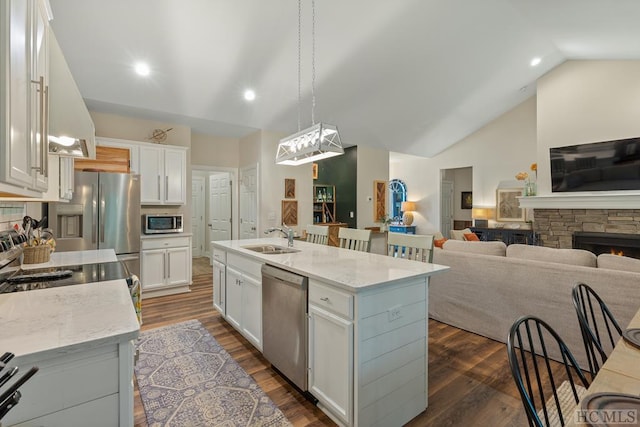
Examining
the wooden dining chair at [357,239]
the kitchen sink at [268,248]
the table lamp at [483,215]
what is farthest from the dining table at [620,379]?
the table lamp at [483,215]

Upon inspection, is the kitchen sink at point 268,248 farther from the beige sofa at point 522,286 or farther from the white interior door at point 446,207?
the white interior door at point 446,207

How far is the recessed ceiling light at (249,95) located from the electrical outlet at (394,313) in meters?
3.81

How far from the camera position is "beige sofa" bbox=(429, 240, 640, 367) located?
2340mm

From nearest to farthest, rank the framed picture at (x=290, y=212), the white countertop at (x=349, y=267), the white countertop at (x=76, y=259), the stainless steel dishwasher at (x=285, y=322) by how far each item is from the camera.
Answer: the white countertop at (x=349, y=267) → the stainless steel dishwasher at (x=285, y=322) → the white countertop at (x=76, y=259) → the framed picture at (x=290, y=212)

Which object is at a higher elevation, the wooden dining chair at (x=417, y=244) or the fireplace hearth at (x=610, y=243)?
the wooden dining chair at (x=417, y=244)

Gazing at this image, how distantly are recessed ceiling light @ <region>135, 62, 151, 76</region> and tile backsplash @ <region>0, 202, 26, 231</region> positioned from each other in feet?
6.76

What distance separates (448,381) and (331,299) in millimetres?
1271

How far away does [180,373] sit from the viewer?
240 cm

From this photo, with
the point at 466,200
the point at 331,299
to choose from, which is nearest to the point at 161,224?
the point at 331,299

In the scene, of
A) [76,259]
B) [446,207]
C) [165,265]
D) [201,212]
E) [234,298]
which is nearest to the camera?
[76,259]

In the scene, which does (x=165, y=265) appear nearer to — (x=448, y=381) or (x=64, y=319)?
(x=64, y=319)

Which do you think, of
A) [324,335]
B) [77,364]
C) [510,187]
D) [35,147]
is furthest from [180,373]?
[510,187]

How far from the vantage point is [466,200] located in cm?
900

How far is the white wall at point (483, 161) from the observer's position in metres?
7.00
